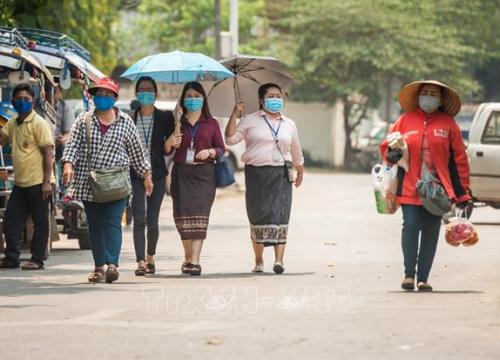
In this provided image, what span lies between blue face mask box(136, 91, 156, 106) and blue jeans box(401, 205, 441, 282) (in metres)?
3.04

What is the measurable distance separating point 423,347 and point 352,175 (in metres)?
39.7

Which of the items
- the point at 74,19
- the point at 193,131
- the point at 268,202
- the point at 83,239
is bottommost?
the point at 83,239

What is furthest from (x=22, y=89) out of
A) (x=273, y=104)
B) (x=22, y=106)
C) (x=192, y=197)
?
(x=273, y=104)

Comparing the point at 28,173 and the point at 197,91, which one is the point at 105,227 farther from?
the point at 28,173

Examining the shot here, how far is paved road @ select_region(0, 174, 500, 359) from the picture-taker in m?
9.01

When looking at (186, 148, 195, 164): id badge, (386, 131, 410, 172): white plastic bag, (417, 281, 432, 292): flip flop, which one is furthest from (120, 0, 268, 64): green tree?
(417, 281, 432, 292): flip flop

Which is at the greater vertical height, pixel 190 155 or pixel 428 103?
pixel 428 103

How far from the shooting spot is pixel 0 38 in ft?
53.2

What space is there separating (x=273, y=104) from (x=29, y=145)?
2.49 m

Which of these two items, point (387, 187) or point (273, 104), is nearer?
point (387, 187)

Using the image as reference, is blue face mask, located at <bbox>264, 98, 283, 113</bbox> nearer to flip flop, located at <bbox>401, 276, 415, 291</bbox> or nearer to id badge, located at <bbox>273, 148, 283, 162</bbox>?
id badge, located at <bbox>273, 148, 283, 162</bbox>

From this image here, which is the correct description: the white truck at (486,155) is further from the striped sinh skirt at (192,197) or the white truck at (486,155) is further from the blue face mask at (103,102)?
the blue face mask at (103,102)

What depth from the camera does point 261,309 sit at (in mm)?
10977

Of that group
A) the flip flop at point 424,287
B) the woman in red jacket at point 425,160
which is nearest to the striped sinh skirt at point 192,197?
the woman in red jacket at point 425,160
